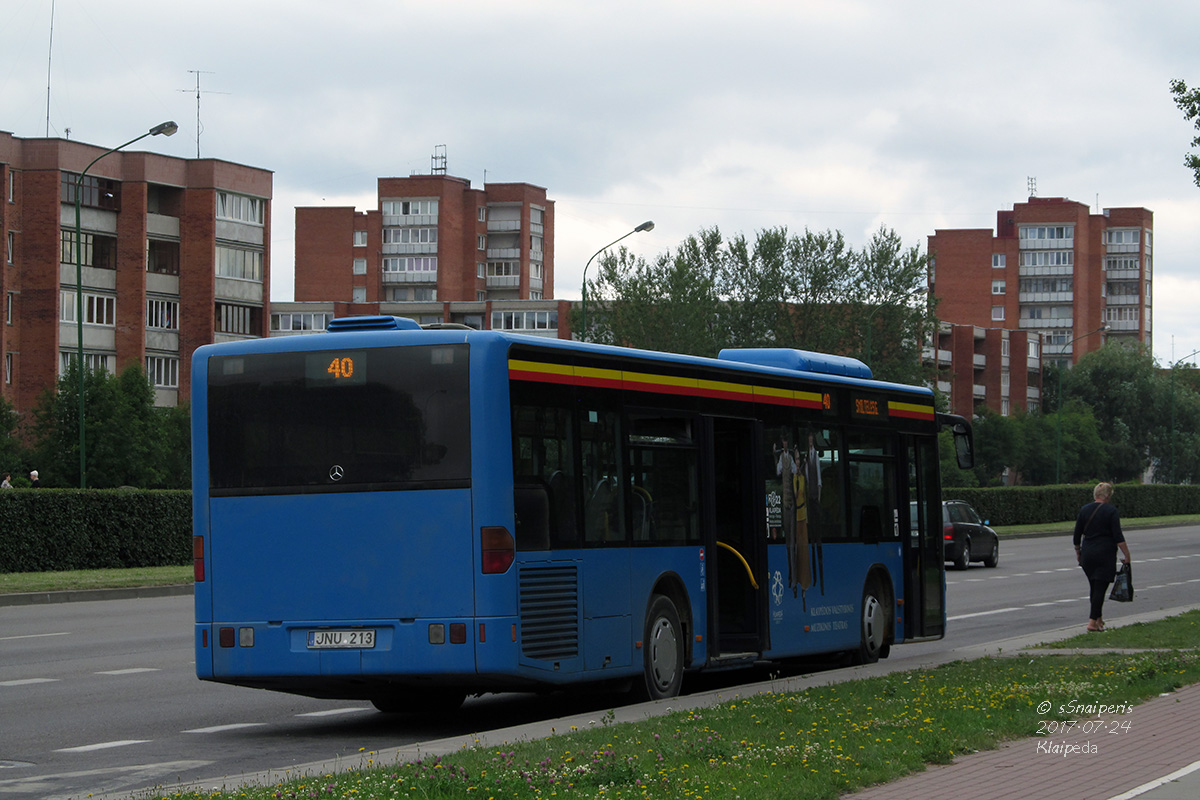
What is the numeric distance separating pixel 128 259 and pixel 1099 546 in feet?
232

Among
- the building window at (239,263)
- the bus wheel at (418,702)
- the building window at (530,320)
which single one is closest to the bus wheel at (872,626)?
the bus wheel at (418,702)

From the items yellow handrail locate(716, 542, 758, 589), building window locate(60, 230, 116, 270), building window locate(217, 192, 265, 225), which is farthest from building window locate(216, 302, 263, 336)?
yellow handrail locate(716, 542, 758, 589)

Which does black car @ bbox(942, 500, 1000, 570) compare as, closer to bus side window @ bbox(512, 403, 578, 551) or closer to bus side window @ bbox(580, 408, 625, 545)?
bus side window @ bbox(580, 408, 625, 545)

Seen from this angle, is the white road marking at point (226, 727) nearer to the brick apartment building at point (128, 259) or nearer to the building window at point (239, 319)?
the brick apartment building at point (128, 259)

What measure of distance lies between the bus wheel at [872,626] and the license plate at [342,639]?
649 cm

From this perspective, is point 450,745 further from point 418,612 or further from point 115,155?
point 115,155

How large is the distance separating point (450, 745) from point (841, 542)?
6.59m

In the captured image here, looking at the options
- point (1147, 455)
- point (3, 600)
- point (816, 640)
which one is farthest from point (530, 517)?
point (1147, 455)

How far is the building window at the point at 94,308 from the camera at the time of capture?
7925cm

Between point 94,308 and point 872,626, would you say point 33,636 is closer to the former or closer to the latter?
point 872,626

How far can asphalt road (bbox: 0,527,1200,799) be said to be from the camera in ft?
31.6

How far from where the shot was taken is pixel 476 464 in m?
10.4

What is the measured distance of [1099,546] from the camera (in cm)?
1859

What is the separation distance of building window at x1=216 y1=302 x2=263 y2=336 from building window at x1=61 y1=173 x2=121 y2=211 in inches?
301
